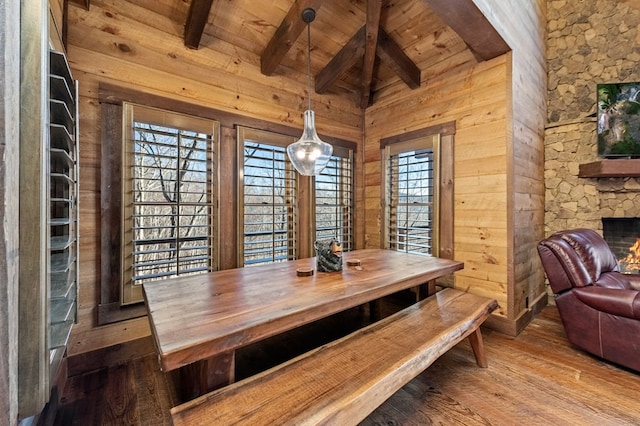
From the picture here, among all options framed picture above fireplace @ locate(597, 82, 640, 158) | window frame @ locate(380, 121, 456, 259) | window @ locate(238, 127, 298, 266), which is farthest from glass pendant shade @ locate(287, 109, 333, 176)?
framed picture above fireplace @ locate(597, 82, 640, 158)

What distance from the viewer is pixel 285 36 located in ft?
8.62

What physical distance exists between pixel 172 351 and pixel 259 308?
0.42 m

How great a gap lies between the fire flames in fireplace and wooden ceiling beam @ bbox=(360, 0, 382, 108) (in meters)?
3.73

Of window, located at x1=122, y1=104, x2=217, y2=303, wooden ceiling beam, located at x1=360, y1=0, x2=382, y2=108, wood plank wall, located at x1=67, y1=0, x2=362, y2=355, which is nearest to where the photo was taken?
wood plank wall, located at x1=67, y1=0, x2=362, y2=355

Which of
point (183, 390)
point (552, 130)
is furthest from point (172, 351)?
point (552, 130)

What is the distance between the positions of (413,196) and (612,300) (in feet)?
6.45

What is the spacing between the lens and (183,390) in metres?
1.48

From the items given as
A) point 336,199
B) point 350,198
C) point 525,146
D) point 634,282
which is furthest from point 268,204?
point 634,282

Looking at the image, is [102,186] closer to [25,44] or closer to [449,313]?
[25,44]

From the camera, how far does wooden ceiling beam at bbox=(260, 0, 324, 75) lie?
2.38 meters

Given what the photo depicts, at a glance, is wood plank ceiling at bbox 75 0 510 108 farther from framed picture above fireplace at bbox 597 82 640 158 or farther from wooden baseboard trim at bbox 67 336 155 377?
wooden baseboard trim at bbox 67 336 155 377

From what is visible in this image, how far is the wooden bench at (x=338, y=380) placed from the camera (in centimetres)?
97

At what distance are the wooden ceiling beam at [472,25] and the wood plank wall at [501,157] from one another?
0.07 m

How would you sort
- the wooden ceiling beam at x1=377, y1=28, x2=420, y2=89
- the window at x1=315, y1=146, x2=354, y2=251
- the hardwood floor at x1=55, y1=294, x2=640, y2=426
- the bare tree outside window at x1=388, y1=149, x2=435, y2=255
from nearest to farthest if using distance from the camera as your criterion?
the hardwood floor at x1=55, y1=294, x2=640, y2=426 → the wooden ceiling beam at x1=377, y1=28, x2=420, y2=89 → the bare tree outside window at x1=388, y1=149, x2=435, y2=255 → the window at x1=315, y1=146, x2=354, y2=251
